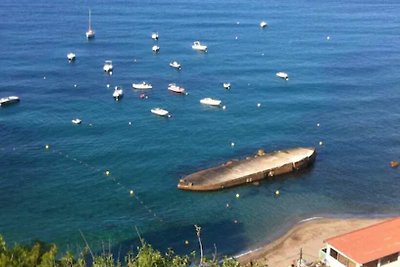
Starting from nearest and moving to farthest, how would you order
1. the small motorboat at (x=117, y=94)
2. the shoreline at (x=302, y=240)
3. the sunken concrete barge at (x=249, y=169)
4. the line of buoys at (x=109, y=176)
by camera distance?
the shoreline at (x=302, y=240)
the line of buoys at (x=109, y=176)
the sunken concrete barge at (x=249, y=169)
the small motorboat at (x=117, y=94)

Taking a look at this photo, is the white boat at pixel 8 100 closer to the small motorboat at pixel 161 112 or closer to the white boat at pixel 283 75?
the small motorboat at pixel 161 112

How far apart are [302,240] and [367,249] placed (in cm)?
1388

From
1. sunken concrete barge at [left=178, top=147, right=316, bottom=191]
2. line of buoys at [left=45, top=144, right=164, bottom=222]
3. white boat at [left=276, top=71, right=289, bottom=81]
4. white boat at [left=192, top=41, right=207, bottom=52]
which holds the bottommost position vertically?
line of buoys at [left=45, top=144, right=164, bottom=222]

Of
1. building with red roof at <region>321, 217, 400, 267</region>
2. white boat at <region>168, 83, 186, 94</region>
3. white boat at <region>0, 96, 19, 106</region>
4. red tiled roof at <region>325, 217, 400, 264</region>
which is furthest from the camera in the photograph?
white boat at <region>168, 83, 186, 94</region>

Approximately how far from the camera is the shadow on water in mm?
72125

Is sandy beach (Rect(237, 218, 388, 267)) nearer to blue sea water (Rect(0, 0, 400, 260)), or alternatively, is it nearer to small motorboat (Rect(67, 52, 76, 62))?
blue sea water (Rect(0, 0, 400, 260))

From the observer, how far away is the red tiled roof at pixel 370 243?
6169cm

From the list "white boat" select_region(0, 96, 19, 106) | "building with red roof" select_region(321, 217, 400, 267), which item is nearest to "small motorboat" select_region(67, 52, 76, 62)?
"white boat" select_region(0, 96, 19, 106)

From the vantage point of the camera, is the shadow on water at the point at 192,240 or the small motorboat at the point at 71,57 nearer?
the shadow on water at the point at 192,240

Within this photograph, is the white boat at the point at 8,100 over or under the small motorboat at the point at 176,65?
under

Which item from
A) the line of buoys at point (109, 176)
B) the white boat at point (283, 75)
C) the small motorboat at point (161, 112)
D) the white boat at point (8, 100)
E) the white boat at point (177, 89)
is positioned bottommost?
the line of buoys at point (109, 176)

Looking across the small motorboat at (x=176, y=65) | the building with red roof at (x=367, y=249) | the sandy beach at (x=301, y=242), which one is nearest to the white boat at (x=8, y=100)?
the small motorboat at (x=176, y=65)

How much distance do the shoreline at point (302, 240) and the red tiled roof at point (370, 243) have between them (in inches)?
267

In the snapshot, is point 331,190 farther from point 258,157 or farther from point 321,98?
point 321,98
